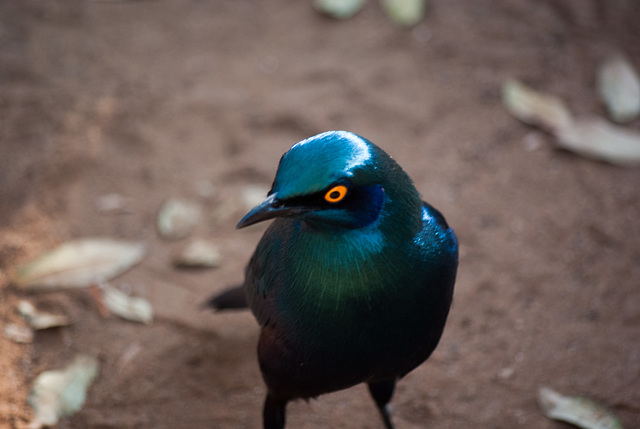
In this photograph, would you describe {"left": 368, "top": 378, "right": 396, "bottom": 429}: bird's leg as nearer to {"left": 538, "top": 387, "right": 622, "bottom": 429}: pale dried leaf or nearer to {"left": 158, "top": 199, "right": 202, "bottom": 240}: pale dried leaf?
{"left": 538, "top": 387, "right": 622, "bottom": 429}: pale dried leaf

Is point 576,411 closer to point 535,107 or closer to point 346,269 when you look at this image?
point 346,269

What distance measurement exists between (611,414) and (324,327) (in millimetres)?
1624

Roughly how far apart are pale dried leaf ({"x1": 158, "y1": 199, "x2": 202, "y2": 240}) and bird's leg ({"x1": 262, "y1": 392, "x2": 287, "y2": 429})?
142 centimetres

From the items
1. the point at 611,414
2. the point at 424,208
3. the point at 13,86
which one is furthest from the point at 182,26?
the point at 611,414

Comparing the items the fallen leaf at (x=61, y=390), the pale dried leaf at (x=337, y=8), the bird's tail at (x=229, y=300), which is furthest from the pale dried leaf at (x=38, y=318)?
the pale dried leaf at (x=337, y=8)

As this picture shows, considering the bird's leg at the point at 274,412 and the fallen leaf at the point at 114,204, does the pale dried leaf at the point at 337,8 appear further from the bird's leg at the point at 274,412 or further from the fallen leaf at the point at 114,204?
the bird's leg at the point at 274,412

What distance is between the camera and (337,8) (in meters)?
5.04

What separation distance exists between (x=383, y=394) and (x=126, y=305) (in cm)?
144

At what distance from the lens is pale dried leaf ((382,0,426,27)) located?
4.98 meters

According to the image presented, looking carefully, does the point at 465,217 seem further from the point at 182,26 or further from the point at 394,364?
the point at 182,26

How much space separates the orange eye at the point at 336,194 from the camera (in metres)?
1.91

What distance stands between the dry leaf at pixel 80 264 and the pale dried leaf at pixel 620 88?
311 centimetres

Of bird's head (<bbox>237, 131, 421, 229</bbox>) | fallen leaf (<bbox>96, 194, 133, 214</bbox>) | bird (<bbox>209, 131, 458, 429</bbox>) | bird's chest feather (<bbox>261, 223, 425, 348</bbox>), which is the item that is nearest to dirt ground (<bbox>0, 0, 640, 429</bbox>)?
fallen leaf (<bbox>96, 194, 133, 214</bbox>)

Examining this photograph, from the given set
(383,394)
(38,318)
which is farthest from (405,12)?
(38,318)
